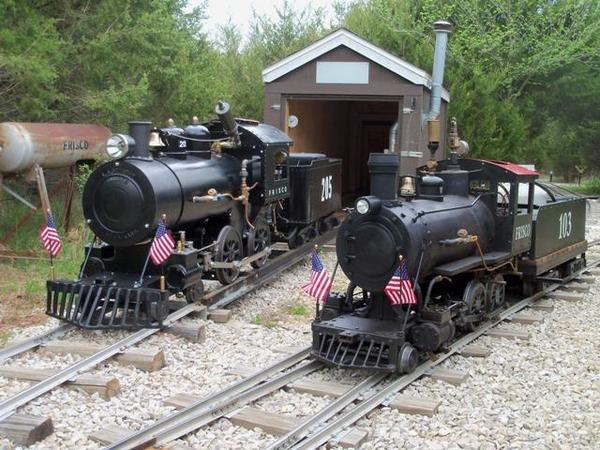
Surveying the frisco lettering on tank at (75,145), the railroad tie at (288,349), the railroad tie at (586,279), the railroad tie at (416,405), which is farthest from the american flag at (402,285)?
the frisco lettering on tank at (75,145)

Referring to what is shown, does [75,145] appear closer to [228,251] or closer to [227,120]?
[227,120]

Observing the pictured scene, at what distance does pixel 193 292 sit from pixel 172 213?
40.9 inches

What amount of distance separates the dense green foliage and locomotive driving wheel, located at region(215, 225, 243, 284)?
12.5 ft

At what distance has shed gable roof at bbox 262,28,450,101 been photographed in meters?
15.1

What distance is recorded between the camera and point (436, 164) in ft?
30.2

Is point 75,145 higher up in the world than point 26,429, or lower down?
higher up

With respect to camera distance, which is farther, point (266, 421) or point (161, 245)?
point (161, 245)

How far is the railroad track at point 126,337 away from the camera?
607cm

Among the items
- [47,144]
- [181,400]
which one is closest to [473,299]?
[181,400]

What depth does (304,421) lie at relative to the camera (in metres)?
5.57

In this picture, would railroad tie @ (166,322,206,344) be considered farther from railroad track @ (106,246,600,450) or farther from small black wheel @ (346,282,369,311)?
small black wheel @ (346,282,369,311)

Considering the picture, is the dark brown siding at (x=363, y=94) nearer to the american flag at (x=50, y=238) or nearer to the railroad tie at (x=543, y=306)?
the railroad tie at (x=543, y=306)

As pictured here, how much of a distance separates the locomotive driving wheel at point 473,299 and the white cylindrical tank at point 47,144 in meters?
6.92

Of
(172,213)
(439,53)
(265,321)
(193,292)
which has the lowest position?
(265,321)
